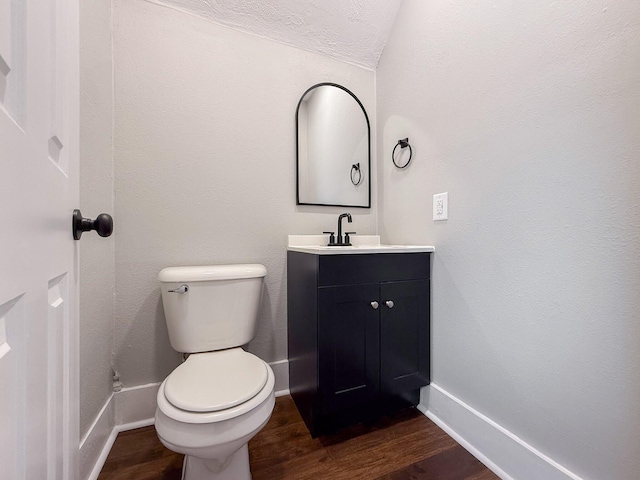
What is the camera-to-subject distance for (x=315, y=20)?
5.13ft

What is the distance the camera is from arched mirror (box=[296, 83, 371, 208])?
1.66 metres

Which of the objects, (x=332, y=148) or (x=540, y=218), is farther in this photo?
(x=332, y=148)

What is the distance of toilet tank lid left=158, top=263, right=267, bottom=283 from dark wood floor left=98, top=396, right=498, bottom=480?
74cm

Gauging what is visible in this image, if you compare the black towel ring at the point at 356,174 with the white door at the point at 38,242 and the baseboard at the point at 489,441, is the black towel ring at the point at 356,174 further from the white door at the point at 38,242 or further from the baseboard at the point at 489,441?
the white door at the point at 38,242

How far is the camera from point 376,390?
128cm

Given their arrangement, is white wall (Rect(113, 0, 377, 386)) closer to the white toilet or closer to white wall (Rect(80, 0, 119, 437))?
white wall (Rect(80, 0, 119, 437))

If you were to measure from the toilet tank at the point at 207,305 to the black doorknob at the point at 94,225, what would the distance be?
0.67 m

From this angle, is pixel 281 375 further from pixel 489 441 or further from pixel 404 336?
pixel 489 441

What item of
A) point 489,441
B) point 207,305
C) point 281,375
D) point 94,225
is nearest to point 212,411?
point 207,305

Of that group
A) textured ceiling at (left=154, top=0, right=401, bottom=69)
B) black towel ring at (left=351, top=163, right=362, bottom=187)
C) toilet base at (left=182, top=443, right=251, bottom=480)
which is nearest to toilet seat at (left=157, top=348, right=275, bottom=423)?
toilet base at (left=182, top=443, right=251, bottom=480)

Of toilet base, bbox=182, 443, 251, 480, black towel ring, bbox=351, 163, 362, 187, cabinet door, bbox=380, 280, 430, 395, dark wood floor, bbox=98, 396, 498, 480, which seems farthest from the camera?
black towel ring, bbox=351, 163, 362, 187

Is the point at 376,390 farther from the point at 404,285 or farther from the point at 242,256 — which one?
the point at 242,256

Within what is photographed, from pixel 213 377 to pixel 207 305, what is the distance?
13.8 inches

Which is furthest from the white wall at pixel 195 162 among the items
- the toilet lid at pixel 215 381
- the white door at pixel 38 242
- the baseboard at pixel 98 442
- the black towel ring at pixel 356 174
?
the white door at pixel 38 242
